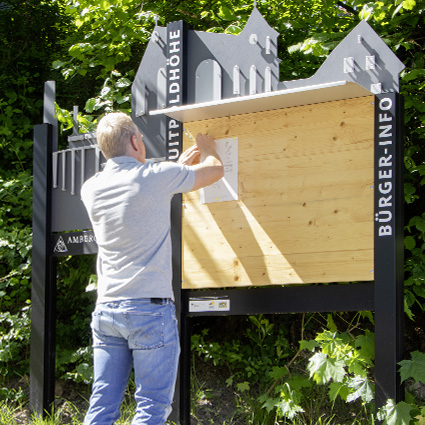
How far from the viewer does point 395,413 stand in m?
4.06

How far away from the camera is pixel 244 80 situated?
15.8 feet

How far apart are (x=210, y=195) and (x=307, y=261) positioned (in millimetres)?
842

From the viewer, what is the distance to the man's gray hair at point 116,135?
3428mm

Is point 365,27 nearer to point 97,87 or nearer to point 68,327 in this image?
point 97,87

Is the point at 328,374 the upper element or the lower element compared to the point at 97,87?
lower

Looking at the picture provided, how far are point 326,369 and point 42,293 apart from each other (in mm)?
2454

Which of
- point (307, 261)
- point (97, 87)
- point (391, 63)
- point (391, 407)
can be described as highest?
point (97, 87)

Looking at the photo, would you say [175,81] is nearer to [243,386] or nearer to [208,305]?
[208,305]

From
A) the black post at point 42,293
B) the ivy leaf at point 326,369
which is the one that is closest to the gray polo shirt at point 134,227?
the ivy leaf at point 326,369

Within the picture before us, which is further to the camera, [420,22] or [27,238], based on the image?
[27,238]

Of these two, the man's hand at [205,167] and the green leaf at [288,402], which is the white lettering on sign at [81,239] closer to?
the man's hand at [205,167]

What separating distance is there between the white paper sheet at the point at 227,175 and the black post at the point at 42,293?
1.60 metres

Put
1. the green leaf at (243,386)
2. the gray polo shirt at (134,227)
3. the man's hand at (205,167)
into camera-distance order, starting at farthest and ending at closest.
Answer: the green leaf at (243,386), the man's hand at (205,167), the gray polo shirt at (134,227)

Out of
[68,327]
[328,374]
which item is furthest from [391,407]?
[68,327]
